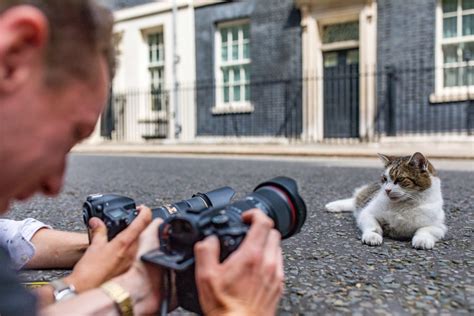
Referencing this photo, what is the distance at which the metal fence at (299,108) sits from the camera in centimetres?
917

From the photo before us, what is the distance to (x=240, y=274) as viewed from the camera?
39.4 inches

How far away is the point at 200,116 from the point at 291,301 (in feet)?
36.5

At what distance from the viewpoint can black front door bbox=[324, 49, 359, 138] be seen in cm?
1027

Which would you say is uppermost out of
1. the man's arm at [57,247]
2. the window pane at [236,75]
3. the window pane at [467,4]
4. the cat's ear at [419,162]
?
the window pane at [467,4]

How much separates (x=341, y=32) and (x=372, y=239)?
8924mm

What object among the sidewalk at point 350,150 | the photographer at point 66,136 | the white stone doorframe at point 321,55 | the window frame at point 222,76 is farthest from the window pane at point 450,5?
the photographer at point 66,136

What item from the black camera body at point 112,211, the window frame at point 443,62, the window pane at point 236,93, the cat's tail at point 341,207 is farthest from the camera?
the window pane at point 236,93

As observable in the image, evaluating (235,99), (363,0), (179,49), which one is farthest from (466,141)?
(179,49)

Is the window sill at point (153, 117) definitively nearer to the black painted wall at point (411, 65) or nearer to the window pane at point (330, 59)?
the window pane at point (330, 59)

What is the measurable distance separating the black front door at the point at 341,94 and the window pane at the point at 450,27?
1.74 m

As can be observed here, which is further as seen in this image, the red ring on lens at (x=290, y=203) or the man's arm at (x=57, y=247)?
the man's arm at (x=57, y=247)

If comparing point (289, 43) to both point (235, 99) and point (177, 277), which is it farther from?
point (177, 277)

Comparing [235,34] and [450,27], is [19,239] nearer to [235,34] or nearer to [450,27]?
[450,27]

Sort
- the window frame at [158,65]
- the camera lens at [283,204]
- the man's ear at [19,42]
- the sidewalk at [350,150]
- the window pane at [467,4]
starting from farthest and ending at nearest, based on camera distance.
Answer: the window frame at [158,65] → the window pane at [467,4] → the sidewalk at [350,150] → the camera lens at [283,204] → the man's ear at [19,42]
